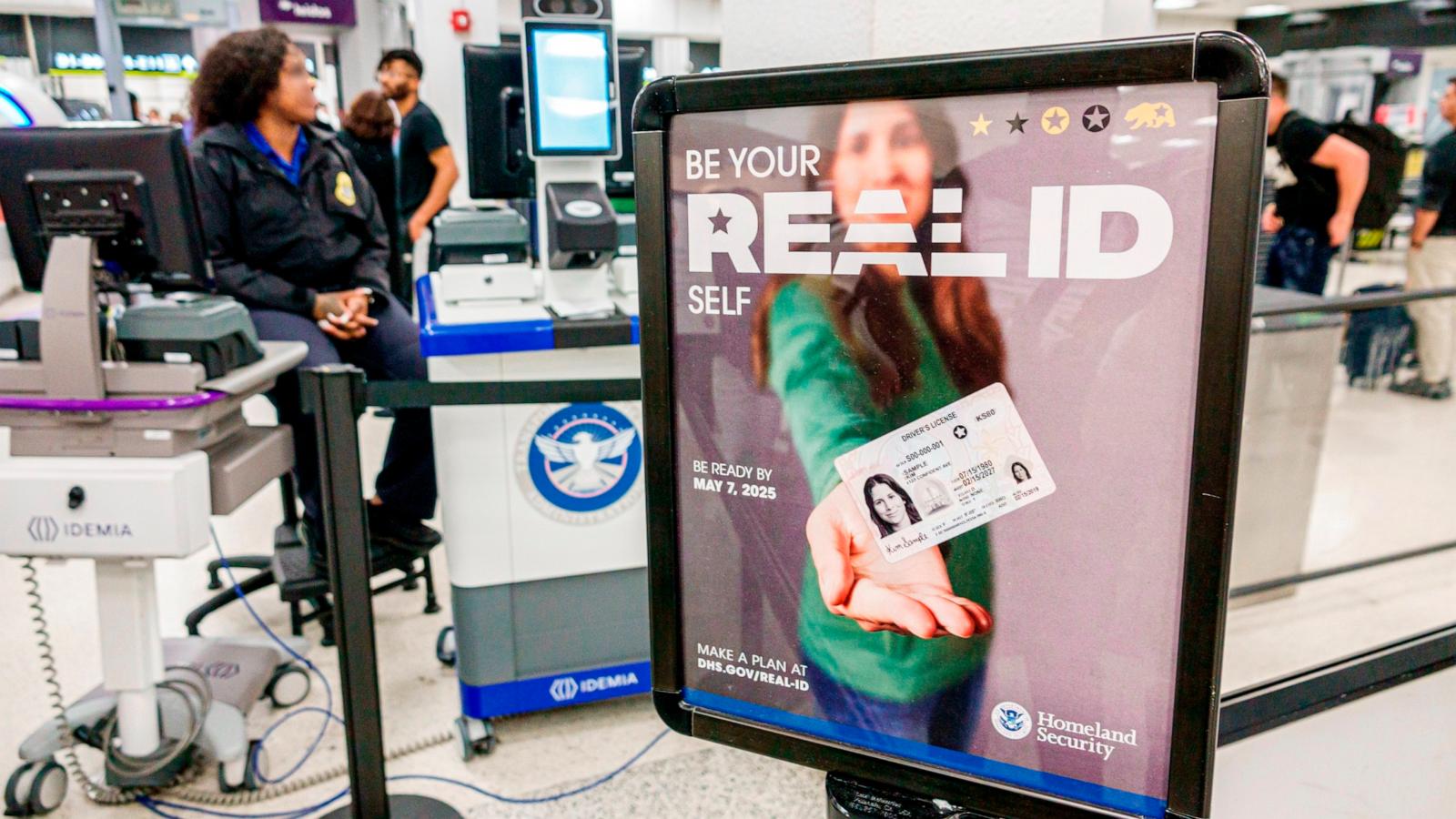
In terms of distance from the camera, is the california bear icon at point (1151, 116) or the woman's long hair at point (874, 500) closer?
the california bear icon at point (1151, 116)

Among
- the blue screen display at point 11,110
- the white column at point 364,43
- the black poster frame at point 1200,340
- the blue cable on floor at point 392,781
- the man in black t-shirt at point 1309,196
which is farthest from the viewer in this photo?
the white column at point 364,43

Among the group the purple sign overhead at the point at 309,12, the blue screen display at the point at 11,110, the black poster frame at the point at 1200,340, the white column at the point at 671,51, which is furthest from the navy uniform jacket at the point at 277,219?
the white column at the point at 671,51

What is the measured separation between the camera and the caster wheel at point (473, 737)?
2.36 meters

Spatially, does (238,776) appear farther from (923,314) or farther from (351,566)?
(923,314)

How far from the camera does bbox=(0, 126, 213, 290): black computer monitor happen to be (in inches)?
76.5

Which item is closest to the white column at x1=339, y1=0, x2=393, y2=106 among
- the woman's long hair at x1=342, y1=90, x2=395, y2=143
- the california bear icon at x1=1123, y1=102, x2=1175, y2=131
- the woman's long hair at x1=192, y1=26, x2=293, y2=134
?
the woman's long hair at x1=342, y1=90, x2=395, y2=143

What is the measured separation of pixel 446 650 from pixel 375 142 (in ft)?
9.62

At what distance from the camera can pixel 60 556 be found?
1959 mm

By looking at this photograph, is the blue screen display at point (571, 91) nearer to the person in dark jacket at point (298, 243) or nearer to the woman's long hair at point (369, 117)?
the person in dark jacket at point (298, 243)

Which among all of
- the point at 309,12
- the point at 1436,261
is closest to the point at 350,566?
the point at 1436,261

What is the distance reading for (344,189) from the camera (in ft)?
9.57

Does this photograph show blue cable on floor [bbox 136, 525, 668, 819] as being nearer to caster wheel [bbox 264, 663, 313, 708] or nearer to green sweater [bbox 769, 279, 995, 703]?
caster wheel [bbox 264, 663, 313, 708]

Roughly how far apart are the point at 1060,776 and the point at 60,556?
1925 mm

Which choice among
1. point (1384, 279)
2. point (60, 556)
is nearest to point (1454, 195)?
point (1384, 279)
